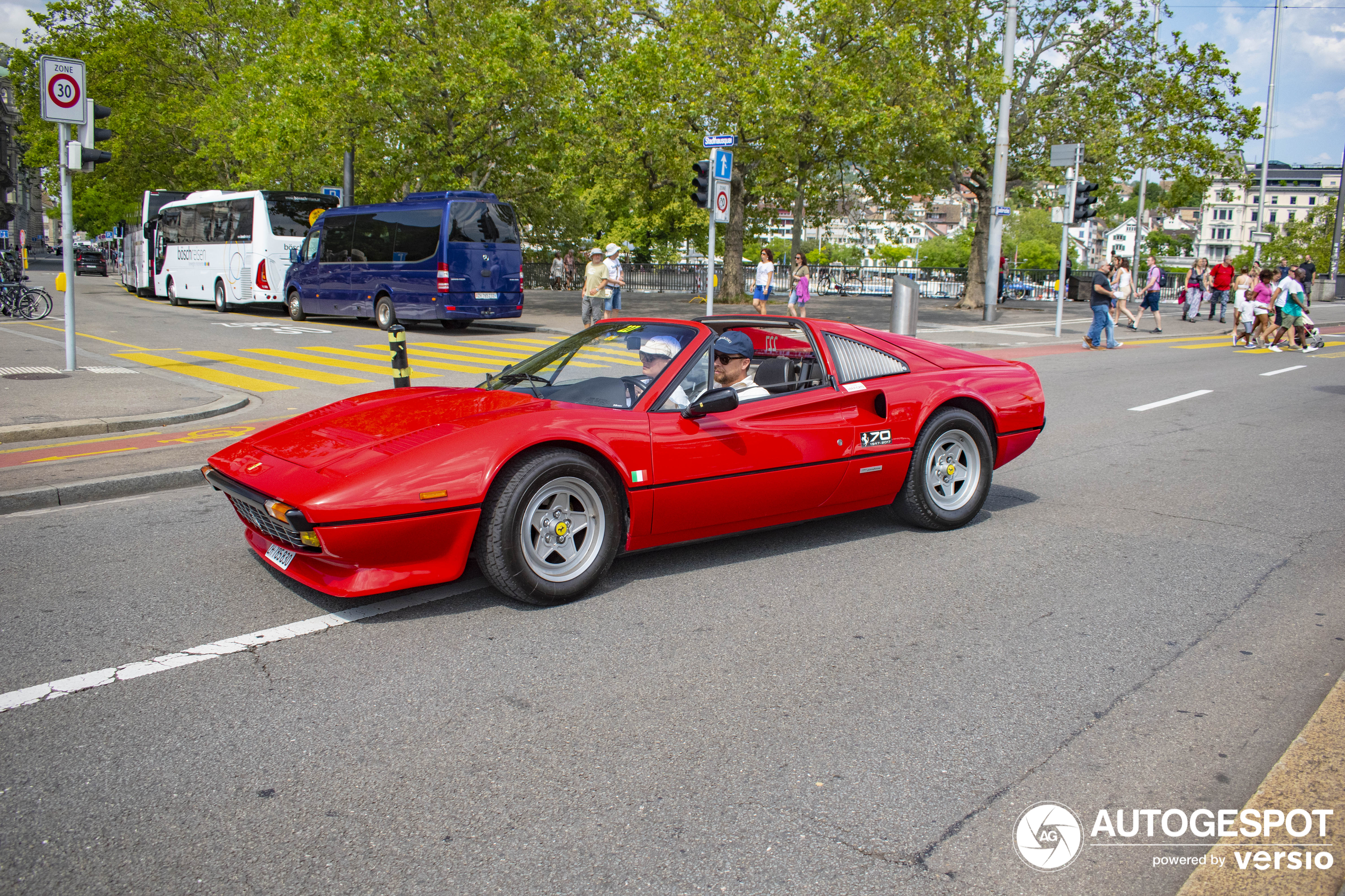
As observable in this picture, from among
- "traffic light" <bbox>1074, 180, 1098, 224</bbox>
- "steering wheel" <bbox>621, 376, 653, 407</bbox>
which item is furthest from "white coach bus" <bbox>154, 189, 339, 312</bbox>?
"steering wheel" <bbox>621, 376, 653, 407</bbox>

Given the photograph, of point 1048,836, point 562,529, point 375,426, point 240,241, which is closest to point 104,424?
point 375,426

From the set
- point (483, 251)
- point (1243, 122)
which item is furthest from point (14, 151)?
point (1243, 122)

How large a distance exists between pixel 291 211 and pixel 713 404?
23188mm

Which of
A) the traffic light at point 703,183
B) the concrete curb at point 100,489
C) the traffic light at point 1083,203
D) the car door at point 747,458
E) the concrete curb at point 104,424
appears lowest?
the concrete curb at point 100,489

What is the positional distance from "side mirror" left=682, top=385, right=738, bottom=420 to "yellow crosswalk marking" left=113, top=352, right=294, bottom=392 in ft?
27.7

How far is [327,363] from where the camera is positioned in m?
14.9

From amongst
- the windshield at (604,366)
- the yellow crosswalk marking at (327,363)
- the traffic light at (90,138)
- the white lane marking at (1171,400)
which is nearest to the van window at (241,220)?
the yellow crosswalk marking at (327,363)

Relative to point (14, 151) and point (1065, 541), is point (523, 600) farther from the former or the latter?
point (14, 151)

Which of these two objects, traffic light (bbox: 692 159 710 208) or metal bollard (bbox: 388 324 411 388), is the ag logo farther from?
traffic light (bbox: 692 159 710 208)

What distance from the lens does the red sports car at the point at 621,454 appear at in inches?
158

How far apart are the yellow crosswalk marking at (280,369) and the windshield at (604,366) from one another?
7754 mm

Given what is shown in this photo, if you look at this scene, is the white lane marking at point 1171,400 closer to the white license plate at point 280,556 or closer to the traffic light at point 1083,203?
the white license plate at point 280,556

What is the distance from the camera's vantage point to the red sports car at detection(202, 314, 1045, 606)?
13.2 feet

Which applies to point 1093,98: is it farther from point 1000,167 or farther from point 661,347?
point 661,347
